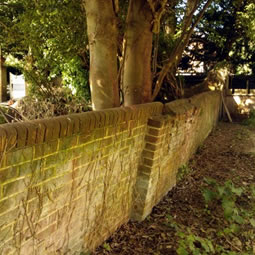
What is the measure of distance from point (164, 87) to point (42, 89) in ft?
9.92

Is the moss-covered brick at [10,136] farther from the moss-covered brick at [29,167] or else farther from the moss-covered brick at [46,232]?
the moss-covered brick at [46,232]

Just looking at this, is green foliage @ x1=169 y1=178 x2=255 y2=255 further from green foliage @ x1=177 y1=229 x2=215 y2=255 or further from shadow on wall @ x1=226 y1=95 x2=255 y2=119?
shadow on wall @ x1=226 y1=95 x2=255 y2=119

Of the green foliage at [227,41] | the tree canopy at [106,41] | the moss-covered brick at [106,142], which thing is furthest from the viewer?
the green foliage at [227,41]

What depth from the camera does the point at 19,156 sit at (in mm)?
1721

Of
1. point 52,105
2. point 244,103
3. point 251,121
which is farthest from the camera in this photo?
point 244,103

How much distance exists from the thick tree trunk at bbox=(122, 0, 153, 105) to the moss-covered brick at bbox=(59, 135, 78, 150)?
2.16 metres

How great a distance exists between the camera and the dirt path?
297 cm

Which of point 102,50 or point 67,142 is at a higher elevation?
point 102,50

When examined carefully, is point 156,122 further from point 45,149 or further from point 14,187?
point 14,187

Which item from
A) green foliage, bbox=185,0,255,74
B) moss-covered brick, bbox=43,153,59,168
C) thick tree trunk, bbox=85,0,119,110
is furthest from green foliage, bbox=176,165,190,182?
green foliage, bbox=185,0,255,74

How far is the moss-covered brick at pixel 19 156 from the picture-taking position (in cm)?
165

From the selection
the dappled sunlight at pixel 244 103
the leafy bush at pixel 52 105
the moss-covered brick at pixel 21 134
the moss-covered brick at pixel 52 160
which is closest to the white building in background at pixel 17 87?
the leafy bush at pixel 52 105

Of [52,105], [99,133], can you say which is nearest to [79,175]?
[99,133]

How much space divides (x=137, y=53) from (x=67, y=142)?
2445 mm
